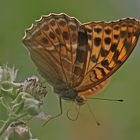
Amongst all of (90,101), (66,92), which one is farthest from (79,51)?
(90,101)

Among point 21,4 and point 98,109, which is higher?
point 21,4

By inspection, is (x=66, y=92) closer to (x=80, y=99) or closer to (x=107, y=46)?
(x=80, y=99)

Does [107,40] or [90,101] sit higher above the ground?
[107,40]

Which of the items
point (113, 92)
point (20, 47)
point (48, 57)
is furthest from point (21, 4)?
point (48, 57)

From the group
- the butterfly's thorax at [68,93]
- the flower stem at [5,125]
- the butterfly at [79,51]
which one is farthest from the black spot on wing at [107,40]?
the flower stem at [5,125]

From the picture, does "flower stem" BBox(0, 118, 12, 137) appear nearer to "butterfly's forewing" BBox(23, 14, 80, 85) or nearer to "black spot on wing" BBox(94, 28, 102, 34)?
"butterfly's forewing" BBox(23, 14, 80, 85)

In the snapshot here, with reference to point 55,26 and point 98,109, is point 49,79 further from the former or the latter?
point 98,109
